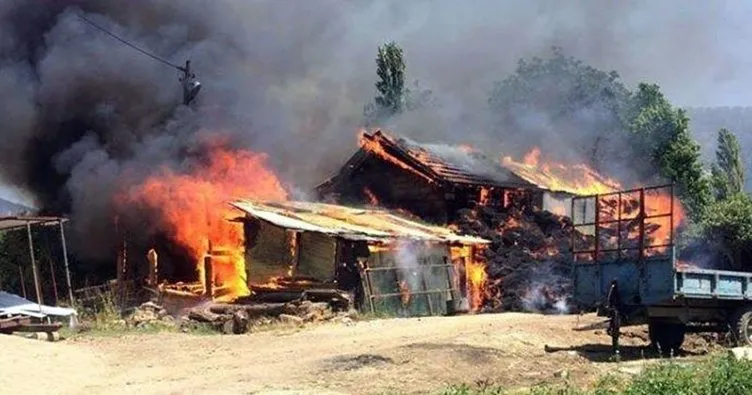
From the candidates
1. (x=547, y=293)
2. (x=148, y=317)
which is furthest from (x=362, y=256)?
(x=547, y=293)

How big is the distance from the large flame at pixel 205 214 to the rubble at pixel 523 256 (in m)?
8.63

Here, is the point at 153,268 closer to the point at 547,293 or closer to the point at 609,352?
the point at 547,293

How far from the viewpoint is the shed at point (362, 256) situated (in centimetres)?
2372

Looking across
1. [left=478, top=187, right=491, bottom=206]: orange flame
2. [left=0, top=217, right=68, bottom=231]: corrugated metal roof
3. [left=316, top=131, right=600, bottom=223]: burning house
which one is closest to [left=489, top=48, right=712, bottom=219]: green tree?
[left=316, top=131, right=600, bottom=223]: burning house

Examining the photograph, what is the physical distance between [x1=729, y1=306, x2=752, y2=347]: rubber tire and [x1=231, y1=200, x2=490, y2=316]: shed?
10.4 metres

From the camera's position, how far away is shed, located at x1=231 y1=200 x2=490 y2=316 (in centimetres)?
2372

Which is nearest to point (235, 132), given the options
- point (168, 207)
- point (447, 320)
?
point (168, 207)

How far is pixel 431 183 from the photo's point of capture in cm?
3244

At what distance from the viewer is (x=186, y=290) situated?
25906mm

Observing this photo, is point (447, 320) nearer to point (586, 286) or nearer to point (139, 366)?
point (586, 286)

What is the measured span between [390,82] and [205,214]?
22.4 metres

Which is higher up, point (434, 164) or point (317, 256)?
point (434, 164)

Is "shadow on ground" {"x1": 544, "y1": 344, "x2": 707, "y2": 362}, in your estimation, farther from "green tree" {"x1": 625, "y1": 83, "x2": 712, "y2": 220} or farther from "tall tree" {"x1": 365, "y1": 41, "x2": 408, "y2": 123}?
"tall tree" {"x1": 365, "y1": 41, "x2": 408, "y2": 123}

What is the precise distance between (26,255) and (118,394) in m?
20.9
